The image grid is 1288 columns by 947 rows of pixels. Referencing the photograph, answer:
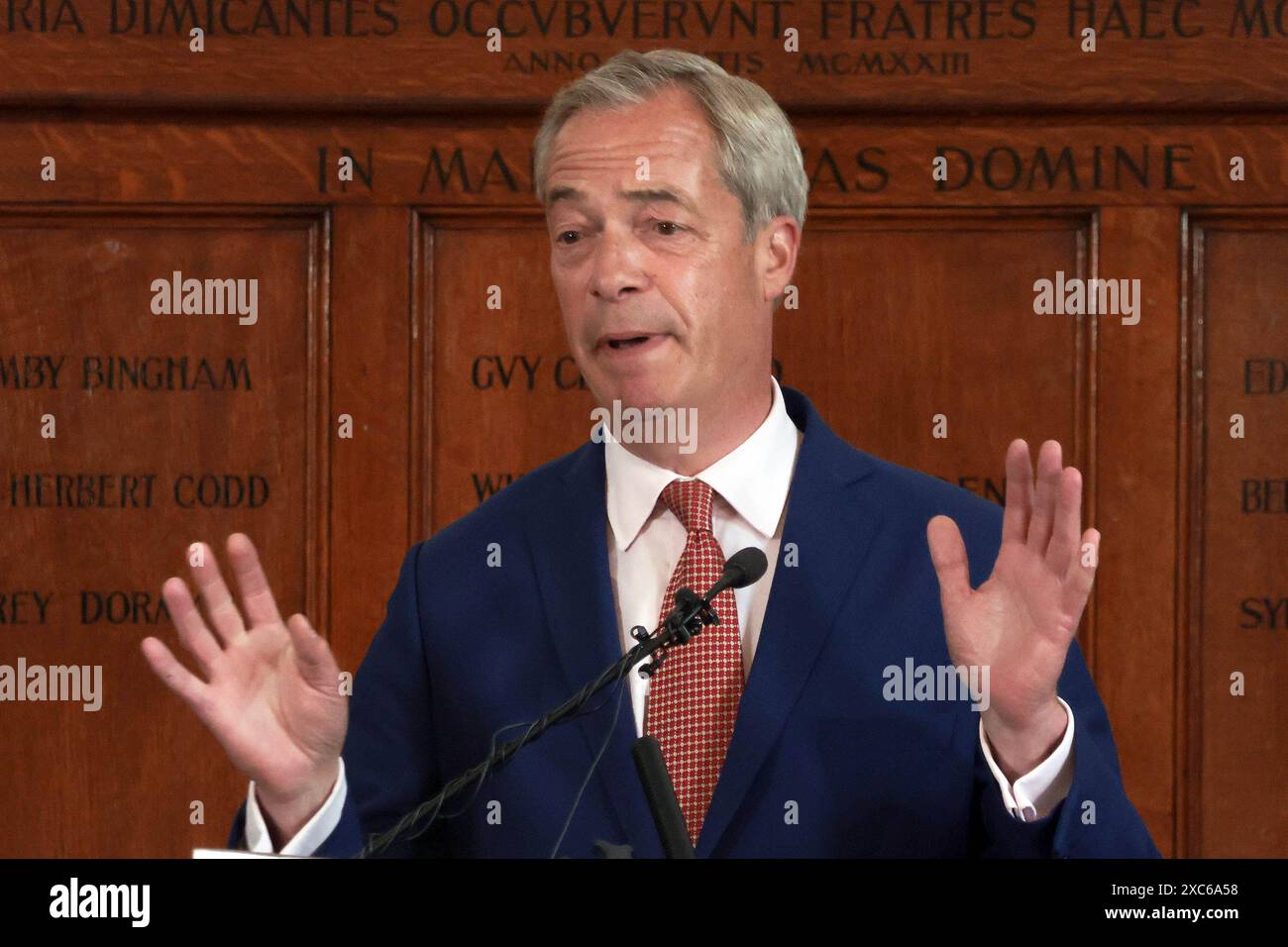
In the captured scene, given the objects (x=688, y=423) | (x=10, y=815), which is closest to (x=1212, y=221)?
(x=688, y=423)

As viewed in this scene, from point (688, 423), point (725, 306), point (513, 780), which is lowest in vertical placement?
point (513, 780)

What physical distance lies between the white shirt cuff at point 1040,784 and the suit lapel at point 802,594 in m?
0.26

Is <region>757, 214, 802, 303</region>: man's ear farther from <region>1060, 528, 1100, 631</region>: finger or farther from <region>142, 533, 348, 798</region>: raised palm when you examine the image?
<region>142, 533, 348, 798</region>: raised palm

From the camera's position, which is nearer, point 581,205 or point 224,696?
point 224,696

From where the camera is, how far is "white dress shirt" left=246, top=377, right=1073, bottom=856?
1.73m

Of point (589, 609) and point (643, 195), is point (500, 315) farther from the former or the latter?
point (589, 609)

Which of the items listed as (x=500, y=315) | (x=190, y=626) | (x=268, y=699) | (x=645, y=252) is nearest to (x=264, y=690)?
(x=268, y=699)

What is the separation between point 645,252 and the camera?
1.76 m

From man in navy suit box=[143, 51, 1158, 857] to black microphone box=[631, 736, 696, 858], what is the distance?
0.40m

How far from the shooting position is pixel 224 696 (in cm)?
134

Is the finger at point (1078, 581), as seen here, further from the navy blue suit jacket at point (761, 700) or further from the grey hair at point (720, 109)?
the grey hair at point (720, 109)

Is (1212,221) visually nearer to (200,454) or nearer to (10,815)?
(200,454)
